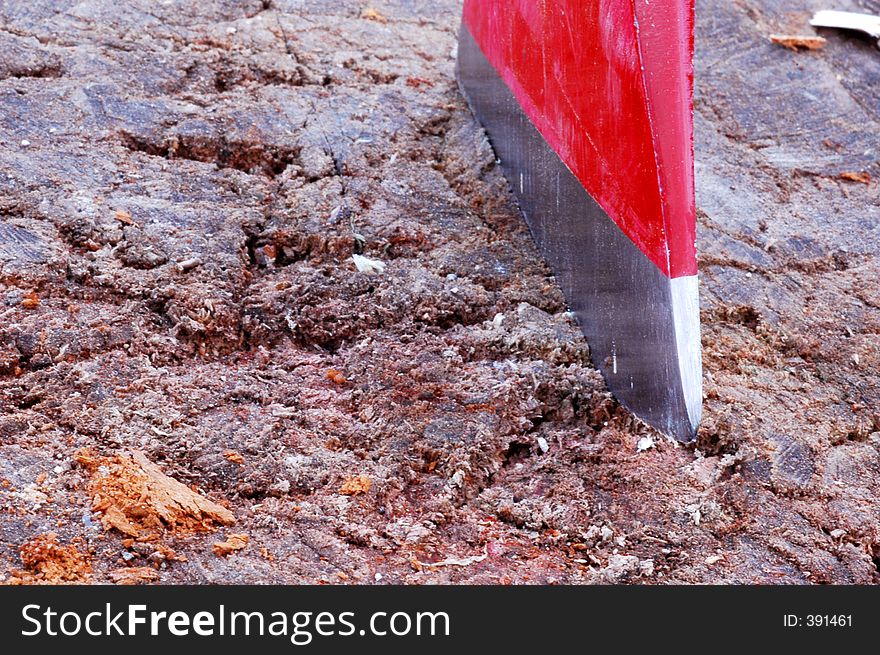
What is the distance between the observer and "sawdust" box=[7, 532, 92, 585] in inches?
63.0

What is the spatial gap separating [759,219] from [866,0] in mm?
1988

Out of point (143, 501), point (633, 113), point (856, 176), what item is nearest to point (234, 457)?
point (143, 501)

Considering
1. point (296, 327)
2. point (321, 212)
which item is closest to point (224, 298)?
point (296, 327)

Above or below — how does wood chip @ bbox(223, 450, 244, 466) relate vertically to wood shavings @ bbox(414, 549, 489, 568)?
above

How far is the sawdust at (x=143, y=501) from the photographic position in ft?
5.76

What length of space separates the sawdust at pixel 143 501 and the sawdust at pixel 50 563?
9 centimetres

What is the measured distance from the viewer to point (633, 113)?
2047mm

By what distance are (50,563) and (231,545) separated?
0.32 meters

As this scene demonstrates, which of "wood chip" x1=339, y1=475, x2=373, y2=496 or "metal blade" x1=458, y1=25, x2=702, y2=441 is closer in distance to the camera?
"wood chip" x1=339, y1=475, x2=373, y2=496

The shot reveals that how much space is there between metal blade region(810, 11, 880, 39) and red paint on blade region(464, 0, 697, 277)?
204 cm

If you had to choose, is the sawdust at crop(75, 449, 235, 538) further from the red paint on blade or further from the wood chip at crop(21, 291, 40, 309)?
the red paint on blade

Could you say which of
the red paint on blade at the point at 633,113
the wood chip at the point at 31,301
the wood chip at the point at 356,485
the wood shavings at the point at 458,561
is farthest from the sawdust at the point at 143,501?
the red paint on blade at the point at 633,113

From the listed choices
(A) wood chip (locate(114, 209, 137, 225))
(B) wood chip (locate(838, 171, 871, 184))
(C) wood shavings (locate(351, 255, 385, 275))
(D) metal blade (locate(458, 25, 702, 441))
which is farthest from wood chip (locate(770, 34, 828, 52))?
(A) wood chip (locate(114, 209, 137, 225))

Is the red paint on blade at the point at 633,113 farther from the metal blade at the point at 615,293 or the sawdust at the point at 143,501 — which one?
the sawdust at the point at 143,501
